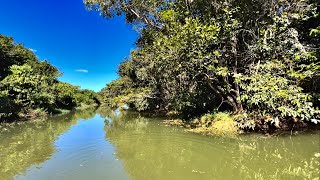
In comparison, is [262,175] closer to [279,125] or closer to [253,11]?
[279,125]

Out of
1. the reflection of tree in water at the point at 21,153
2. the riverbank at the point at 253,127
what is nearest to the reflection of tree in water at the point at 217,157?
the riverbank at the point at 253,127

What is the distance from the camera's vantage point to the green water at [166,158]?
7.04 metres

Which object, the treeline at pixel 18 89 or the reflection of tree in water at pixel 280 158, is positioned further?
the treeline at pixel 18 89

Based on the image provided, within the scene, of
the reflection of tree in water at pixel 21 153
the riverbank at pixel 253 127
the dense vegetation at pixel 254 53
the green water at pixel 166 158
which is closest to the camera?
the green water at pixel 166 158

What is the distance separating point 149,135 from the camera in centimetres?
1359

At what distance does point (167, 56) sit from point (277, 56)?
5.07 metres

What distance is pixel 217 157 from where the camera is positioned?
866cm

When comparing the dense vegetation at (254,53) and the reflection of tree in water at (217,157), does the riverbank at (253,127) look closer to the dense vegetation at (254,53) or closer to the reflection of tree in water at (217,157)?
the dense vegetation at (254,53)

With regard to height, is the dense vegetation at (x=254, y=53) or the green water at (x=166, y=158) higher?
the dense vegetation at (x=254, y=53)

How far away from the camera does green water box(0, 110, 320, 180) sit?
23.1 ft

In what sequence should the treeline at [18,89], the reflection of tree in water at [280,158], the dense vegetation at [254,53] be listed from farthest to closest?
the treeline at [18,89], the dense vegetation at [254,53], the reflection of tree in water at [280,158]

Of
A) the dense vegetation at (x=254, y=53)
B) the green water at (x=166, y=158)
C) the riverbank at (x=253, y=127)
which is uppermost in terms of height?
the dense vegetation at (x=254, y=53)

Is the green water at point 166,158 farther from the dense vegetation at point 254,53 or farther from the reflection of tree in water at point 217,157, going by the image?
Answer: the dense vegetation at point 254,53

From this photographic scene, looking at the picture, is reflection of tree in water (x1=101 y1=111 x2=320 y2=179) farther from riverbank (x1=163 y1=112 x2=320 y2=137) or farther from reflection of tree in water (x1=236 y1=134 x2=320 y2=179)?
riverbank (x1=163 y1=112 x2=320 y2=137)
